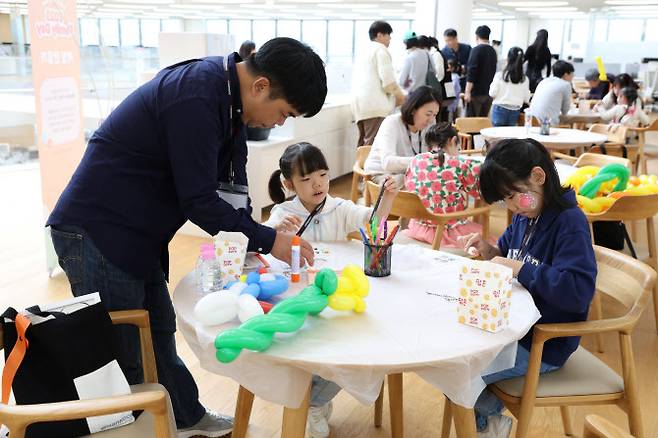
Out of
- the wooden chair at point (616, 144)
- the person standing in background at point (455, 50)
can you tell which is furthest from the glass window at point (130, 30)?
the wooden chair at point (616, 144)

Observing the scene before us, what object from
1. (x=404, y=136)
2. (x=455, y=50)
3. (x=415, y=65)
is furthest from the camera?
(x=455, y=50)

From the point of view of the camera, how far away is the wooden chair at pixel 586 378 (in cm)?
162

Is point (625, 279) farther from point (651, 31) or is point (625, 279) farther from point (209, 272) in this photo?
point (651, 31)

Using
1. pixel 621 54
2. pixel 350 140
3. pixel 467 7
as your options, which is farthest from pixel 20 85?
pixel 621 54

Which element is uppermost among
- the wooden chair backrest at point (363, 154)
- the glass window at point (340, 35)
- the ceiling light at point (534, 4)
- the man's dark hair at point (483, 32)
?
the ceiling light at point (534, 4)

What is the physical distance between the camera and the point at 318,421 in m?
2.13

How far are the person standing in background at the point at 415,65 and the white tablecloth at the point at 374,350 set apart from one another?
4.87 metres

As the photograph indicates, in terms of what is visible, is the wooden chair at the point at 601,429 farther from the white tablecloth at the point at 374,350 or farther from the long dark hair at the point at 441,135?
the long dark hair at the point at 441,135

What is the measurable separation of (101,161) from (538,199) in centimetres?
124

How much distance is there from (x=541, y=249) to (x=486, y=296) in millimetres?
505

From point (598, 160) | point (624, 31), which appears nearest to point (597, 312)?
point (598, 160)

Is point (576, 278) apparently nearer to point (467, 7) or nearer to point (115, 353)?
point (115, 353)

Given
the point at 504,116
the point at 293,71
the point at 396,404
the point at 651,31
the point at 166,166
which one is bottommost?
the point at 396,404

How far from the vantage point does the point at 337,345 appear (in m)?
1.37
